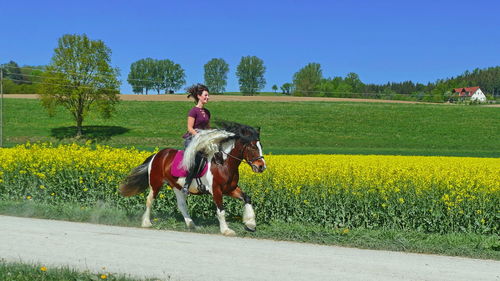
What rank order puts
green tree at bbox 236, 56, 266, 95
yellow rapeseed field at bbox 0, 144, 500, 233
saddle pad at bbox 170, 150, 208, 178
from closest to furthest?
1. saddle pad at bbox 170, 150, 208, 178
2. yellow rapeseed field at bbox 0, 144, 500, 233
3. green tree at bbox 236, 56, 266, 95

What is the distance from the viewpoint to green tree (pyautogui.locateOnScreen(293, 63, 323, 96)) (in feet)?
514

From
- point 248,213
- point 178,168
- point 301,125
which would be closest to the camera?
point 248,213

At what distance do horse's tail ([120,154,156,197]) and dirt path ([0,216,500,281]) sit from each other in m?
1.52

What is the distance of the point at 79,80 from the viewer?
57.7 meters

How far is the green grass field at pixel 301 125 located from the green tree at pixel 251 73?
69.5m

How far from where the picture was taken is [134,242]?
8516mm

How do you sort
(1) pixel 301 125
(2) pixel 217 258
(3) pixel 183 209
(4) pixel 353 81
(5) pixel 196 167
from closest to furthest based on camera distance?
1. (2) pixel 217 258
2. (5) pixel 196 167
3. (3) pixel 183 209
4. (1) pixel 301 125
5. (4) pixel 353 81

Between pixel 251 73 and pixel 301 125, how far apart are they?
92.5m

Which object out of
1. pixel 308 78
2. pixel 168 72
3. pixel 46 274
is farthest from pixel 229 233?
pixel 308 78

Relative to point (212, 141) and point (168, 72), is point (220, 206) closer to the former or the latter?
point (212, 141)

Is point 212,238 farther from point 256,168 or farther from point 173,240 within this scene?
point 256,168

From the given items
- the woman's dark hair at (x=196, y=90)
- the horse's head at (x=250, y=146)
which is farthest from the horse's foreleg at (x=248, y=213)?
the woman's dark hair at (x=196, y=90)

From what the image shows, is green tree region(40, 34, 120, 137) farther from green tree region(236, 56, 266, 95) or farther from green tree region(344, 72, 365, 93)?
green tree region(344, 72, 365, 93)

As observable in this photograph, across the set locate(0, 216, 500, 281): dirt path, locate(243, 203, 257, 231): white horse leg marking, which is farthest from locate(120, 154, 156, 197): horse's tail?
locate(243, 203, 257, 231): white horse leg marking
